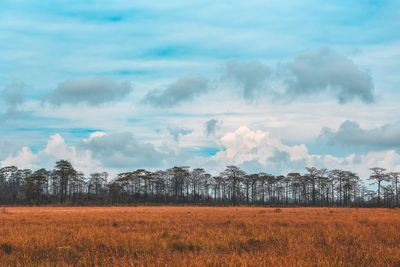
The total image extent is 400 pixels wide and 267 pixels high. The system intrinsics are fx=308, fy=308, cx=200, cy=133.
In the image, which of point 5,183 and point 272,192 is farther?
point 5,183

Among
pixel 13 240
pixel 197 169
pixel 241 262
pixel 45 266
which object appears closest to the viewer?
pixel 241 262

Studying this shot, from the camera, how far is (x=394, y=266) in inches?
224

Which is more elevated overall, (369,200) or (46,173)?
(46,173)

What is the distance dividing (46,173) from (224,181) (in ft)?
193

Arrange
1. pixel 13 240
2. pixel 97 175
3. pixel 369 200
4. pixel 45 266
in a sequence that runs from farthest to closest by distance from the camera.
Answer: pixel 97 175 < pixel 369 200 < pixel 13 240 < pixel 45 266

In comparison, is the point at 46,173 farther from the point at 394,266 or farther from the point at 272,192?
the point at 394,266

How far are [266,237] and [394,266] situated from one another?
14.0 feet

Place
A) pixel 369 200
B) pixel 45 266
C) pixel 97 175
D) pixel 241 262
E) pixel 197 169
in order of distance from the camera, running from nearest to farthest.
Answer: pixel 241 262, pixel 45 266, pixel 369 200, pixel 197 169, pixel 97 175

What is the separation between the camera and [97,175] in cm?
11019

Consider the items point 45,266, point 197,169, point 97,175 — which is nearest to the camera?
point 45,266

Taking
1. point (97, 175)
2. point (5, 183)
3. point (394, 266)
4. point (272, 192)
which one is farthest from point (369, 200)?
point (5, 183)

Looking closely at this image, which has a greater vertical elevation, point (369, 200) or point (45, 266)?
point (45, 266)

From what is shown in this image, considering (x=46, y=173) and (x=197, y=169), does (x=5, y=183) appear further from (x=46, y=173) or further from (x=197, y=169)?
(x=197, y=169)

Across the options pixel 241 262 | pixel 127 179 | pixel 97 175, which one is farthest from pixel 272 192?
pixel 241 262
